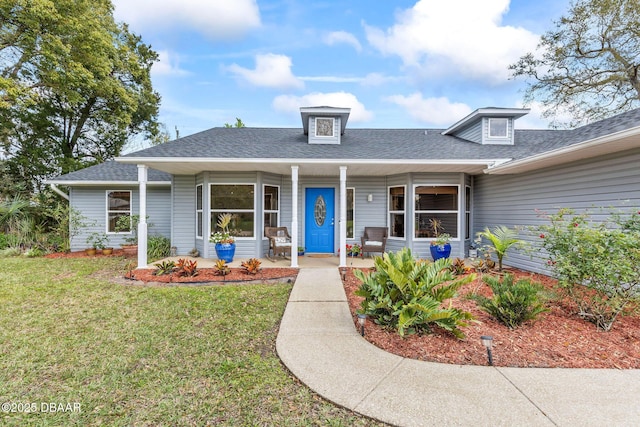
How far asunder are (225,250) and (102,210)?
18.7 ft

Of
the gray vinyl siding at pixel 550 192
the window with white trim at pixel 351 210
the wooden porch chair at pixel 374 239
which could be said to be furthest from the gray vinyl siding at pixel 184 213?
the gray vinyl siding at pixel 550 192

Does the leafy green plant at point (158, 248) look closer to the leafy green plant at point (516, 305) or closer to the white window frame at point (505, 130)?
the leafy green plant at point (516, 305)

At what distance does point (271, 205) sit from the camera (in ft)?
27.3

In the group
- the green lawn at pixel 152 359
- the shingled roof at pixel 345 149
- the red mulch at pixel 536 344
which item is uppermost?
the shingled roof at pixel 345 149

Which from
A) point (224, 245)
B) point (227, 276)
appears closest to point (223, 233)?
point (224, 245)

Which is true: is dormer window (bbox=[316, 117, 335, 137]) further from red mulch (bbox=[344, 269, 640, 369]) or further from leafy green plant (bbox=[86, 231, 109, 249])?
leafy green plant (bbox=[86, 231, 109, 249])

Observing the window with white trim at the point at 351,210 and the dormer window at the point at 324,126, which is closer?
the dormer window at the point at 324,126

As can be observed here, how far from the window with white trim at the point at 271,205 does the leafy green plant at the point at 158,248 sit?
335cm

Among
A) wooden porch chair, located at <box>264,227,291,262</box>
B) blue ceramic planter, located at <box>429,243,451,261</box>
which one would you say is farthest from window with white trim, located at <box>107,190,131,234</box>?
blue ceramic planter, located at <box>429,243,451,261</box>

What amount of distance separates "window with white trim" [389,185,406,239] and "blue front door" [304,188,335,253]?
5.71 ft

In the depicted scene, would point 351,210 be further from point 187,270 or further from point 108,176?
point 108,176

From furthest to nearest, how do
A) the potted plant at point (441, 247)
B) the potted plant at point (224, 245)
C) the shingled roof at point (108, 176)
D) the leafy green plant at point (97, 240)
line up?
1. the leafy green plant at point (97, 240)
2. the shingled roof at point (108, 176)
3. the potted plant at point (441, 247)
4. the potted plant at point (224, 245)

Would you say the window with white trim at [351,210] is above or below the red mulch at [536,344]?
above

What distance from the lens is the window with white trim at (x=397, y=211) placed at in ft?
26.8
